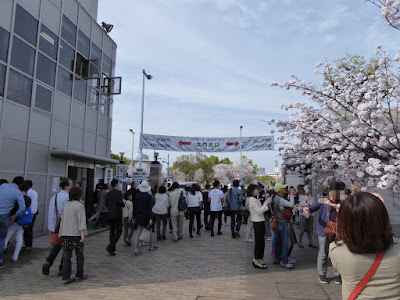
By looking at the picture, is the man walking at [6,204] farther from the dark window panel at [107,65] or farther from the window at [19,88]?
the dark window panel at [107,65]

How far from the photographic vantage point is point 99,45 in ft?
45.1

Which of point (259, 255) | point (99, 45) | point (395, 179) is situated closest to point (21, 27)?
point (99, 45)

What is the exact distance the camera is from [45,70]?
10.1 meters

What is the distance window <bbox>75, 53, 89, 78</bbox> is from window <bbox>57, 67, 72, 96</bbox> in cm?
63

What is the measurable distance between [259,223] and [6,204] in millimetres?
5116

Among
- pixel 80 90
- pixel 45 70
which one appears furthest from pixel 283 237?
pixel 80 90

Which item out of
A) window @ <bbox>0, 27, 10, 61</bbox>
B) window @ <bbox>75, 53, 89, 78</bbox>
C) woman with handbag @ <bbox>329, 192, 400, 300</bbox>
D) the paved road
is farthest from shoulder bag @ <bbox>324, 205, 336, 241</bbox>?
window @ <bbox>75, 53, 89, 78</bbox>

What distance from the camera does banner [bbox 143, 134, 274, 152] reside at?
22297mm

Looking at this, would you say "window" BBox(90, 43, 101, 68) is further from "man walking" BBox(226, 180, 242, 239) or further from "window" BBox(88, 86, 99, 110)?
"man walking" BBox(226, 180, 242, 239)

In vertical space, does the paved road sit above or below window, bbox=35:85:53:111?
below

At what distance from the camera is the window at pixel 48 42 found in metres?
9.91

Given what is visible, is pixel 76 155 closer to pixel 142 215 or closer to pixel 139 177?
pixel 139 177

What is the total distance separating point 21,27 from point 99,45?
4920 millimetres

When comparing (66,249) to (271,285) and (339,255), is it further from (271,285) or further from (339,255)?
(339,255)
